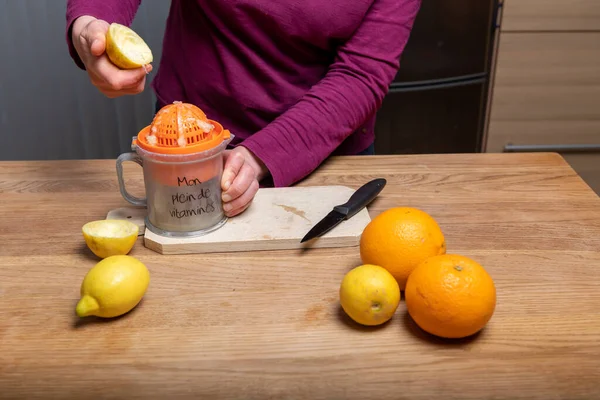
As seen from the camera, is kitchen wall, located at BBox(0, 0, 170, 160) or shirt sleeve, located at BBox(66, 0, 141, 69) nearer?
shirt sleeve, located at BBox(66, 0, 141, 69)

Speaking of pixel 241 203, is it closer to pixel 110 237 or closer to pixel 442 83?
pixel 110 237

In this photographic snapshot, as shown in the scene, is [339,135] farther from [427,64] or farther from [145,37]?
[145,37]

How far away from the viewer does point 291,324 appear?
0.64m

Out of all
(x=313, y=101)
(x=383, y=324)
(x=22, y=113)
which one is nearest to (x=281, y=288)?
(x=383, y=324)

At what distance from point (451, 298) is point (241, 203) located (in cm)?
34

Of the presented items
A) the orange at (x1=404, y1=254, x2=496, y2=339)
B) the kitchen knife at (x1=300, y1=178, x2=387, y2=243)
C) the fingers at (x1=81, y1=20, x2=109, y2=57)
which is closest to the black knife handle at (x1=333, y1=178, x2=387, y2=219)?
the kitchen knife at (x1=300, y1=178, x2=387, y2=243)

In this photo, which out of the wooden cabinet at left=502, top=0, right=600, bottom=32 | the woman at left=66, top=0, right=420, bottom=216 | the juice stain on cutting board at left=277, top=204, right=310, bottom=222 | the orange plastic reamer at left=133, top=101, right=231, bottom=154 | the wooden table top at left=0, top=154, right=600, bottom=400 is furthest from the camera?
the wooden cabinet at left=502, top=0, right=600, bottom=32

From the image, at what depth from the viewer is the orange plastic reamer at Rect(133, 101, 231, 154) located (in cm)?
73

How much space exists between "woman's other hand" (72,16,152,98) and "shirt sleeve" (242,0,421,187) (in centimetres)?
22

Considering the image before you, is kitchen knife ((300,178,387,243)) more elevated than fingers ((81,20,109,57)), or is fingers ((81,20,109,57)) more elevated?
fingers ((81,20,109,57))

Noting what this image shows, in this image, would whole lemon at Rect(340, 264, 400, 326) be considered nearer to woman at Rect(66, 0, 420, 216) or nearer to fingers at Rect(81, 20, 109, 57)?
woman at Rect(66, 0, 420, 216)

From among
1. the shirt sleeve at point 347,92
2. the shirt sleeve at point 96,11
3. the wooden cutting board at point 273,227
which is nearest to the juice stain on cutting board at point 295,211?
the wooden cutting board at point 273,227

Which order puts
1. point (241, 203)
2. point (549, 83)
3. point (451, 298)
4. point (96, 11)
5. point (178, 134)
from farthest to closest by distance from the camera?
point (549, 83)
point (96, 11)
point (241, 203)
point (178, 134)
point (451, 298)

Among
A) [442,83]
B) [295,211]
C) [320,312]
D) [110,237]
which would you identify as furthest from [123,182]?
[442,83]
